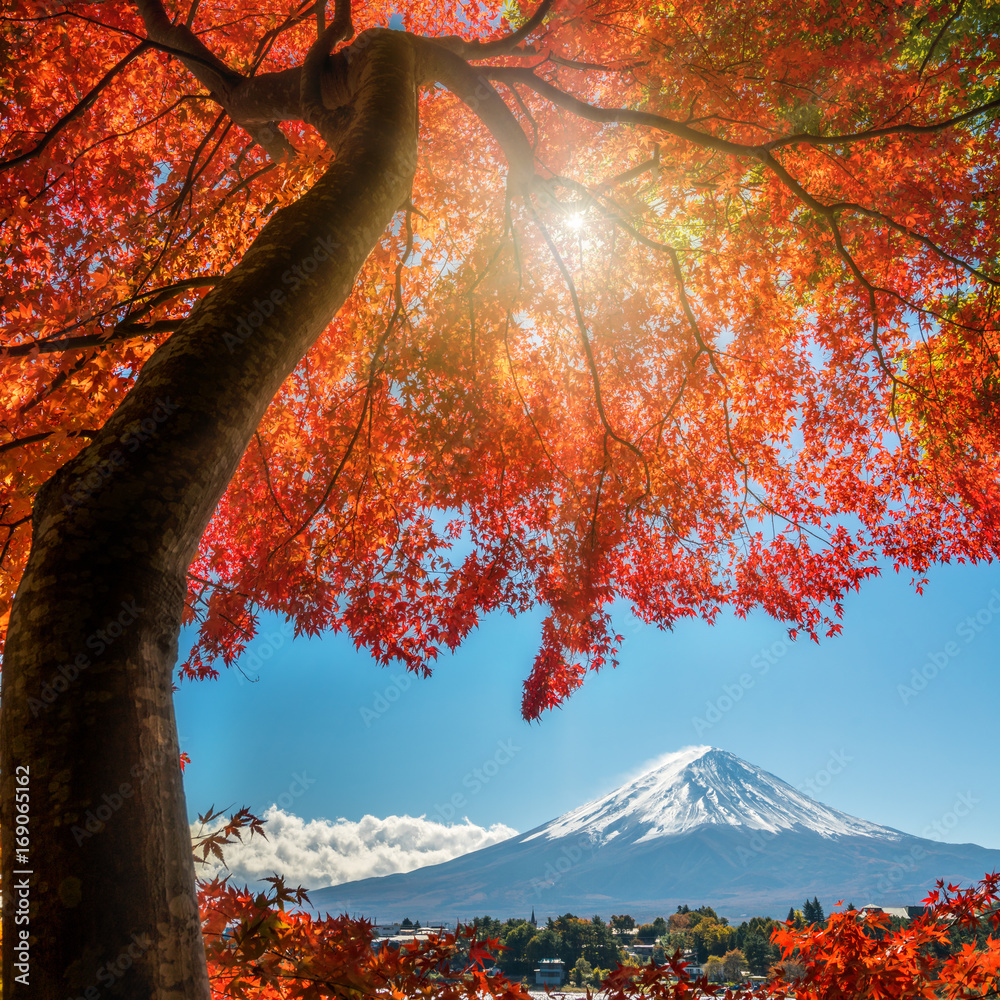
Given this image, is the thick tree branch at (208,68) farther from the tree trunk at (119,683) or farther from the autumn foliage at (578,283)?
the tree trunk at (119,683)

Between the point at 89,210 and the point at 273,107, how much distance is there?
4.75m

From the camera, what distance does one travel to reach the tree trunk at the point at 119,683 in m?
1.30

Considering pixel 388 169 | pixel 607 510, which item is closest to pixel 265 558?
pixel 607 510

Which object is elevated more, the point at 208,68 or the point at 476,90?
the point at 208,68

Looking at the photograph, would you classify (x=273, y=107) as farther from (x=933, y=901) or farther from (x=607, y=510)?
(x=933, y=901)

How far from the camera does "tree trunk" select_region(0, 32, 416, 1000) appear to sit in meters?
1.30

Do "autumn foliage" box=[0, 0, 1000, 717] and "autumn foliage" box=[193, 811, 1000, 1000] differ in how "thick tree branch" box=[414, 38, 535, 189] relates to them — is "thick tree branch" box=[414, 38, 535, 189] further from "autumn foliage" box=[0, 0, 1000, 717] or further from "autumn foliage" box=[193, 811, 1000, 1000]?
"autumn foliage" box=[193, 811, 1000, 1000]

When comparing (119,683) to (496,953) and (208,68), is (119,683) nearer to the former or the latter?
(496,953)

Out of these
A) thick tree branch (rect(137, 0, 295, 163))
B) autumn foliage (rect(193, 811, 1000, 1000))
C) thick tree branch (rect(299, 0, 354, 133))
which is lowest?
autumn foliage (rect(193, 811, 1000, 1000))

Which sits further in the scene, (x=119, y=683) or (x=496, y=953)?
(x=496, y=953)

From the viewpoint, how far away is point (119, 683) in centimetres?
150

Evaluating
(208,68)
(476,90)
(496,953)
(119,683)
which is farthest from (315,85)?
(496,953)

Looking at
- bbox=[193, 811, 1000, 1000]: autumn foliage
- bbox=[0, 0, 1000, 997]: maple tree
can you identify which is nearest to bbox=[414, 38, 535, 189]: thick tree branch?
bbox=[0, 0, 1000, 997]: maple tree

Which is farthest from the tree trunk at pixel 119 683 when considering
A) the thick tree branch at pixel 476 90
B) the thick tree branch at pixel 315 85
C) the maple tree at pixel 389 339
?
the thick tree branch at pixel 476 90
